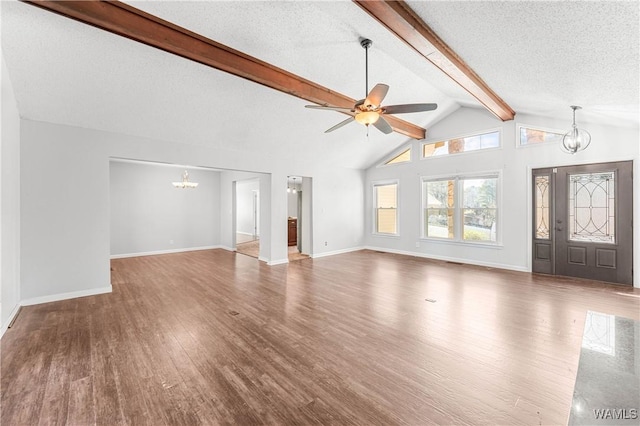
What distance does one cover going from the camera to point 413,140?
7.82 meters

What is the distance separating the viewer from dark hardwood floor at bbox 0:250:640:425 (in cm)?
194

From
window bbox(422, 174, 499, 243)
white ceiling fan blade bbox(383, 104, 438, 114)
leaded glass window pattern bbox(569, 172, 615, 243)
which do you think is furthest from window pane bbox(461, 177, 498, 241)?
white ceiling fan blade bbox(383, 104, 438, 114)

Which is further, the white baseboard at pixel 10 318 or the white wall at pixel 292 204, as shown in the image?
the white wall at pixel 292 204

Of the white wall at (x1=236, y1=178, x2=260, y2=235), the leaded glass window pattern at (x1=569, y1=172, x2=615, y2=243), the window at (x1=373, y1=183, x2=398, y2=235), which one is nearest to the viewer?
the leaded glass window pattern at (x1=569, y1=172, x2=615, y2=243)

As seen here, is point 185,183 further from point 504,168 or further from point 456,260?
point 504,168

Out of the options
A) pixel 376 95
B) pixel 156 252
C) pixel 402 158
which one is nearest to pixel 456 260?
pixel 402 158

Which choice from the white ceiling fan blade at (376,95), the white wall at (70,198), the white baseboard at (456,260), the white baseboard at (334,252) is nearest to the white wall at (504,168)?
the white baseboard at (456,260)

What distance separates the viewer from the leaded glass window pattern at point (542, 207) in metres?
5.70

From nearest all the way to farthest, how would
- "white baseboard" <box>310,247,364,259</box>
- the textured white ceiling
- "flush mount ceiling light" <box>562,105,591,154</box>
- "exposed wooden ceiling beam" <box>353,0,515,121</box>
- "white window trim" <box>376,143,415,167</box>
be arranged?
1. the textured white ceiling
2. "exposed wooden ceiling beam" <box>353,0,515,121</box>
3. "flush mount ceiling light" <box>562,105,591,154</box>
4. "white baseboard" <box>310,247,364,259</box>
5. "white window trim" <box>376,143,415,167</box>

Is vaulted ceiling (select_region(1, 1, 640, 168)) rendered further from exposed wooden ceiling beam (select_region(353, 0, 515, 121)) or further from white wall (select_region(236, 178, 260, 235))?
white wall (select_region(236, 178, 260, 235))

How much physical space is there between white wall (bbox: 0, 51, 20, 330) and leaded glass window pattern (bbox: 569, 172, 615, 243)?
8816mm

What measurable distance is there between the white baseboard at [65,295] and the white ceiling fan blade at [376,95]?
16.8 feet

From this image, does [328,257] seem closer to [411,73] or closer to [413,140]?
[413,140]

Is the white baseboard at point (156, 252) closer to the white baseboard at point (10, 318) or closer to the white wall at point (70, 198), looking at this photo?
the white wall at point (70, 198)
